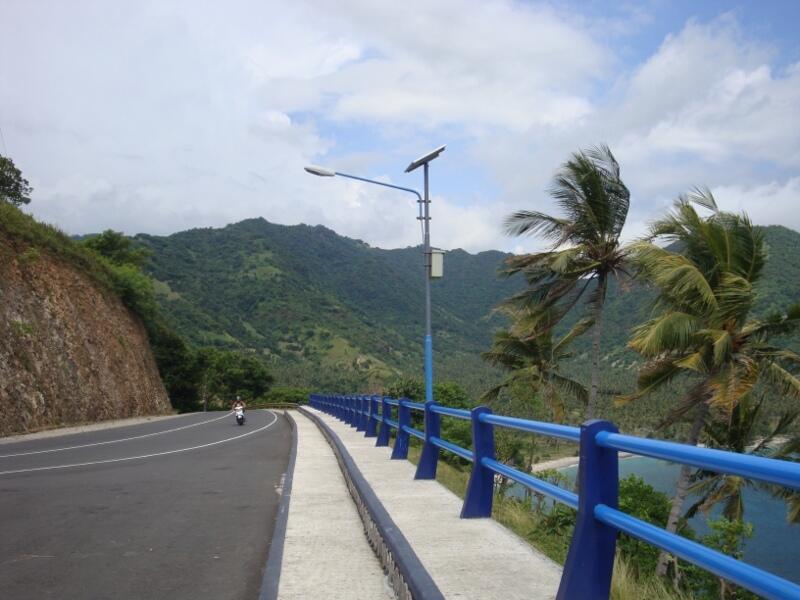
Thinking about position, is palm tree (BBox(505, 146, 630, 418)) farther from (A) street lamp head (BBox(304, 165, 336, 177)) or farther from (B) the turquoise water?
(B) the turquoise water

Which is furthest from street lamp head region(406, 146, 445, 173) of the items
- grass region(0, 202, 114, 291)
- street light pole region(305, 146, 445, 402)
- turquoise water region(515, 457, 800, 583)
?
turquoise water region(515, 457, 800, 583)

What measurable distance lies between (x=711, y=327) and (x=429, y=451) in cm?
1047

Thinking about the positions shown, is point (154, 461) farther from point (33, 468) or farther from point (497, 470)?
point (497, 470)

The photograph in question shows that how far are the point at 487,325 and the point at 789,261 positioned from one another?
4239 inches

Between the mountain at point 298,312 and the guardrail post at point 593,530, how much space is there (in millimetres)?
108176

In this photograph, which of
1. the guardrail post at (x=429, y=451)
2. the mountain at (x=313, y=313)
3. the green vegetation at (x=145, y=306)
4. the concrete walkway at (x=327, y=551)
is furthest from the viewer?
the mountain at (x=313, y=313)

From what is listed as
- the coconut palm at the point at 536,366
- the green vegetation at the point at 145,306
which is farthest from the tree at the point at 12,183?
the coconut palm at the point at 536,366

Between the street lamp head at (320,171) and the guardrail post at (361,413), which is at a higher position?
the street lamp head at (320,171)

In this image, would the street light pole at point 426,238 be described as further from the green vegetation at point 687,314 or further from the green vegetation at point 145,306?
the green vegetation at point 145,306

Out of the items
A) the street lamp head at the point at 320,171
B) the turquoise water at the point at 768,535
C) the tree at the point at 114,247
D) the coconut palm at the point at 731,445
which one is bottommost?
the turquoise water at the point at 768,535

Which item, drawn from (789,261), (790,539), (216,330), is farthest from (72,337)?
(216,330)

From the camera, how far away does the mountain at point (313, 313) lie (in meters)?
115

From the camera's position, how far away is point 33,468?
13.1 metres

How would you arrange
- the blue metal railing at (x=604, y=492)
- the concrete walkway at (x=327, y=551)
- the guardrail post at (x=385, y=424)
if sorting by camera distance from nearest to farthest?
the blue metal railing at (x=604, y=492) < the concrete walkway at (x=327, y=551) < the guardrail post at (x=385, y=424)
